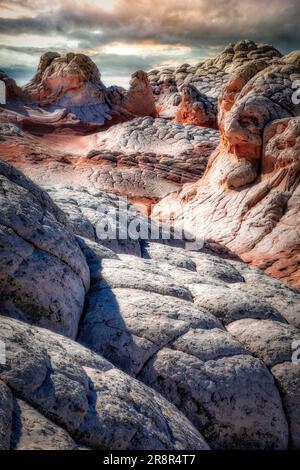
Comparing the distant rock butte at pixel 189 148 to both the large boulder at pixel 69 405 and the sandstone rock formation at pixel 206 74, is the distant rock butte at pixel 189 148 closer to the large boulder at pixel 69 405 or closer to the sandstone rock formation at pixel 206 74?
the sandstone rock formation at pixel 206 74

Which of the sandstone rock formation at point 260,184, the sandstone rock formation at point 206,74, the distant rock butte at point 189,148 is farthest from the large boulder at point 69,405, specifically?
the sandstone rock formation at point 206,74

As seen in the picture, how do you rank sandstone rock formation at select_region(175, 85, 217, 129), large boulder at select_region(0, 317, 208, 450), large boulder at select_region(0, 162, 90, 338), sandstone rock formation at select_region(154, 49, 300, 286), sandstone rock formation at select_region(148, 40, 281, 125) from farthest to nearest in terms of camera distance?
sandstone rock formation at select_region(148, 40, 281, 125) < sandstone rock formation at select_region(175, 85, 217, 129) < sandstone rock formation at select_region(154, 49, 300, 286) < large boulder at select_region(0, 162, 90, 338) < large boulder at select_region(0, 317, 208, 450)

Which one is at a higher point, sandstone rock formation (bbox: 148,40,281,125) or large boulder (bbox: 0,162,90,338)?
sandstone rock formation (bbox: 148,40,281,125)

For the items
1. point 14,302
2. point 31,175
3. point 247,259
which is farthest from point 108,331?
point 31,175

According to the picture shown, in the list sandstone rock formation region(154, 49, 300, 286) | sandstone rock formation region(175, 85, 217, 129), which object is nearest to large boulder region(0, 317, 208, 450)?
sandstone rock formation region(154, 49, 300, 286)

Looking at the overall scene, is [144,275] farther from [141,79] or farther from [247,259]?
[141,79]

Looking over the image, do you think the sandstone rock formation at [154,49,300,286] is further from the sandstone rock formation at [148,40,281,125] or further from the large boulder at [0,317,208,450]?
the sandstone rock formation at [148,40,281,125]

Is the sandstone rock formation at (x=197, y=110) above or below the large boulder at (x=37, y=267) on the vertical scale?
above

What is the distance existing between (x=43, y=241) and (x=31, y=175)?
11.9 meters

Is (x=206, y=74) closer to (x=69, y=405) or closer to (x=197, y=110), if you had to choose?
(x=197, y=110)

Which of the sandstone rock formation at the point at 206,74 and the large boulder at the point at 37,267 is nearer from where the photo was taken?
the large boulder at the point at 37,267

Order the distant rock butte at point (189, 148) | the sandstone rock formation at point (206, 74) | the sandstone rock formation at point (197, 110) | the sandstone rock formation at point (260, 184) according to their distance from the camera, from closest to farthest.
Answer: the sandstone rock formation at point (260, 184), the distant rock butte at point (189, 148), the sandstone rock formation at point (197, 110), the sandstone rock formation at point (206, 74)
